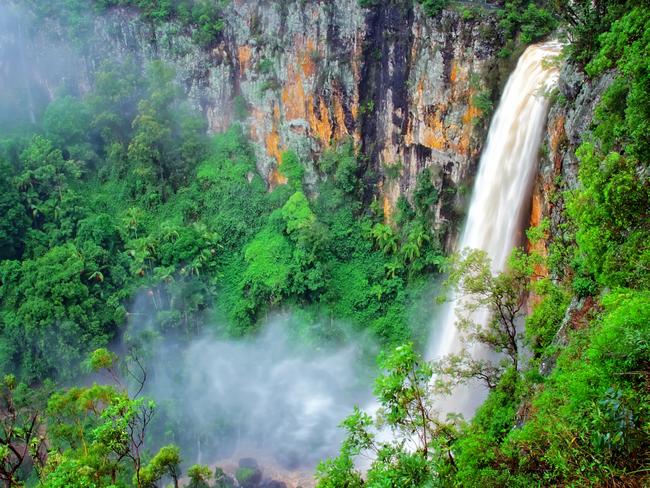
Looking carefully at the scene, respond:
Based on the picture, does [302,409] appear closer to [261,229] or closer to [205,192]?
[261,229]

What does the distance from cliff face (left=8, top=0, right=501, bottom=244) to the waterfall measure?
1363 millimetres

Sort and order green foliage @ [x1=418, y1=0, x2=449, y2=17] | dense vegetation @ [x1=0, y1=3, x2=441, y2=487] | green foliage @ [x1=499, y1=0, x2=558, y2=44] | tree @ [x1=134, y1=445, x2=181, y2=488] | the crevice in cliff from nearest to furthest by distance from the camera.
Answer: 1. tree @ [x1=134, y1=445, x2=181, y2=488]
2. green foliage @ [x1=499, y1=0, x2=558, y2=44]
3. green foliage @ [x1=418, y1=0, x2=449, y2=17]
4. the crevice in cliff
5. dense vegetation @ [x1=0, y1=3, x2=441, y2=487]

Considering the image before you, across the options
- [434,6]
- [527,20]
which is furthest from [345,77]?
[527,20]

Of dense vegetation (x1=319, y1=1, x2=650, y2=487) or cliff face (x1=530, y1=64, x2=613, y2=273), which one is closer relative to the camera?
dense vegetation (x1=319, y1=1, x2=650, y2=487)

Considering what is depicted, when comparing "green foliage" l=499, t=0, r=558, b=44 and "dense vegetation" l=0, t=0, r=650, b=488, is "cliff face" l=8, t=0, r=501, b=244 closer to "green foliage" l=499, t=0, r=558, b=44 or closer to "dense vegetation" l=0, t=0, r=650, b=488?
"green foliage" l=499, t=0, r=558, b=44

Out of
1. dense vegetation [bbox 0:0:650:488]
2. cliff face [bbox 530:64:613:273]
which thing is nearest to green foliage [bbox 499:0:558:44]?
dense vegetation [bbox 0:0:650:488]

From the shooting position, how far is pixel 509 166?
51.4 ft

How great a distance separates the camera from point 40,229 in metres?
26.1

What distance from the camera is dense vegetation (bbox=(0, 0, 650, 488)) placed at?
7.38 m

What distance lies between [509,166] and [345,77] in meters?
9.38

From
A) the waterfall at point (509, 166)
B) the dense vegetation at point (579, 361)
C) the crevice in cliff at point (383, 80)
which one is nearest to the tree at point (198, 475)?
the waterfall at point (509, 166)

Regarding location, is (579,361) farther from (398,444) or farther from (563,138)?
(563,138)

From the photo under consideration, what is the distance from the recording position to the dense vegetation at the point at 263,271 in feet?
24.2

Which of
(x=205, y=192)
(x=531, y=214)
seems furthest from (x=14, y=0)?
(x=531, y=214)
